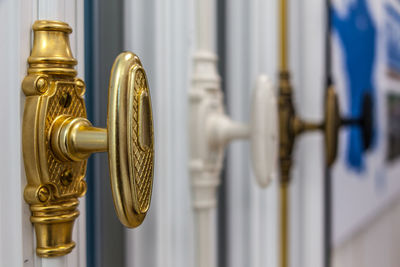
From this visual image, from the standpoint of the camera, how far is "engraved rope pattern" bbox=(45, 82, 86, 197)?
0.26 metres

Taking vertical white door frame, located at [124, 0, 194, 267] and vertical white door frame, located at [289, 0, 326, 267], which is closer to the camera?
vertical white door frame, located at [124, 0, 194, 267]

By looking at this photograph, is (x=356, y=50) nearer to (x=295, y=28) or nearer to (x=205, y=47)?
(x=295, y=28)

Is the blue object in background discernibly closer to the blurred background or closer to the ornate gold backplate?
the blurred background

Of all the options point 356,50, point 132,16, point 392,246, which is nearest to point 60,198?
point 132,16

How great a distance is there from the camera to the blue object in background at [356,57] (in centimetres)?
98

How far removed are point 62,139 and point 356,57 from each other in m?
0.89

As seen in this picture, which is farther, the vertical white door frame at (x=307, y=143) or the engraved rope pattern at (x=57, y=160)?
the vertical white door frame at (x=307, y=143)

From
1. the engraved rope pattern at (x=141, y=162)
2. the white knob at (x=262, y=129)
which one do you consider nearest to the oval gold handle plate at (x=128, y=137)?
the engraved rope pattern at (x=141, y=162)

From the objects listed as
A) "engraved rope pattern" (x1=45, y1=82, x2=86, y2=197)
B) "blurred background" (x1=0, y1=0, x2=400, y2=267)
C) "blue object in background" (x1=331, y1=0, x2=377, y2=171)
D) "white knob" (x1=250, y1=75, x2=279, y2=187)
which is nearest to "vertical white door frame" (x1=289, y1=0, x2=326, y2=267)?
"blurred background" (x1=0, y1=0, x2=400, y2=267)

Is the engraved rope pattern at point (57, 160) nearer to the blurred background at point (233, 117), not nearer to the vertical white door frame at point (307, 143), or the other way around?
the blurred background at point (233, 117)

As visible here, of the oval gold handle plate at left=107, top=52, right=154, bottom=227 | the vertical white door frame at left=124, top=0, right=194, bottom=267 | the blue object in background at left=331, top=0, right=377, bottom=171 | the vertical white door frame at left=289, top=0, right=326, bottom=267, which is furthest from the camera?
the blue object in background at left=331, top=0, right=377, bottom=171

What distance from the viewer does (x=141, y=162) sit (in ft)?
0.81

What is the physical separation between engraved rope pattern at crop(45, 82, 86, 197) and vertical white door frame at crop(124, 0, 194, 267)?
4.5 inches

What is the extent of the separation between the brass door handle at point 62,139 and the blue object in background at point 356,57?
734mm
